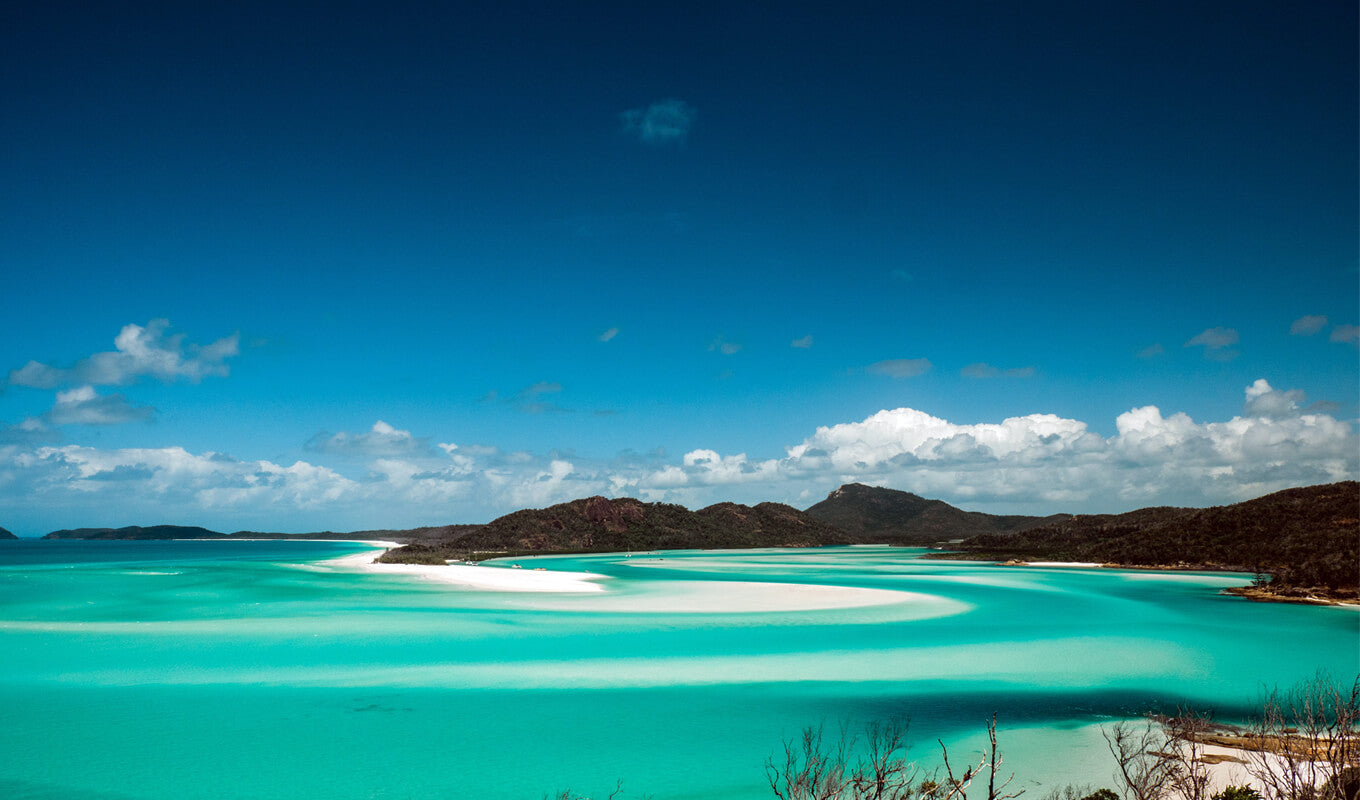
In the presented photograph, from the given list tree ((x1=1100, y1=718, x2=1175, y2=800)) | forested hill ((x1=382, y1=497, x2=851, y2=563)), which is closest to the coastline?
tree ((x1=1100, y1=718, x2=1175, y2=800))

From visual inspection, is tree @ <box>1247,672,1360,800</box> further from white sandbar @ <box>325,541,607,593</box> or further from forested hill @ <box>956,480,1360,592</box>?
white sandbar @ <box>325,541,607,593</box>

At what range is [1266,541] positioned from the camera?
180ft

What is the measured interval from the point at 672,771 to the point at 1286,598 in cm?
3916

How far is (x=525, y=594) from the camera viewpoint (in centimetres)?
4044

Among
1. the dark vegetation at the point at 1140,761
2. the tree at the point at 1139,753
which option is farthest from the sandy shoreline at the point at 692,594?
the tree at the point at 1139,753

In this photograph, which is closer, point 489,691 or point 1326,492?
point 489,691

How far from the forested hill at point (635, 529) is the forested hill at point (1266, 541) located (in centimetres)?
5620

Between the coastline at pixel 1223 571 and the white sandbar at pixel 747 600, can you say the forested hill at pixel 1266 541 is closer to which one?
the coastline at pixel 1223 571

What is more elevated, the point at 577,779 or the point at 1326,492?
the point at 1326,492

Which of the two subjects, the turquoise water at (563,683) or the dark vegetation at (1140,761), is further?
the turquoise water at (563,683)

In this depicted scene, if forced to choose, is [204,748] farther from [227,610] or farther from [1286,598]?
[1286,598]

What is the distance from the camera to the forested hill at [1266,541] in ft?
136

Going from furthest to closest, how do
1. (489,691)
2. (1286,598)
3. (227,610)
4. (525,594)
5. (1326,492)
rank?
(1326,492) < (525,594) < (1286,598) < (227,610) < (489,691)

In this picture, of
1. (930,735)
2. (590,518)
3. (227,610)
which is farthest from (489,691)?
(590,518)
